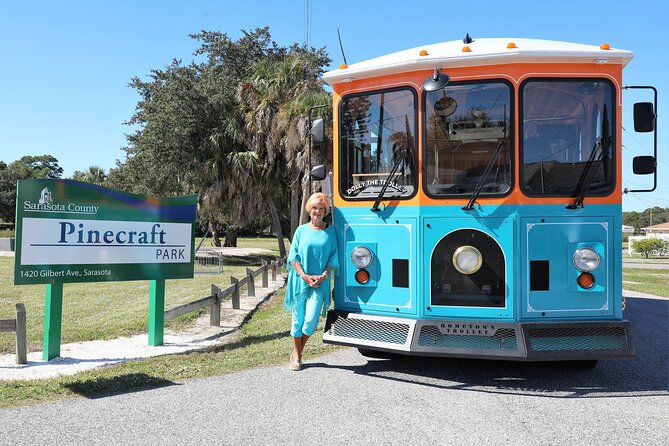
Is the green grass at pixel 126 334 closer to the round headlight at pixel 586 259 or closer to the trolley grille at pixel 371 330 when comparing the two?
the trolley grille at pixel 371 330

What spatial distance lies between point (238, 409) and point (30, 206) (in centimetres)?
331

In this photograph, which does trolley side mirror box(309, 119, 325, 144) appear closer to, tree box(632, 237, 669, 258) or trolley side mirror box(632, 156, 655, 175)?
trolley side mirror box(632, 156, 655, 175)

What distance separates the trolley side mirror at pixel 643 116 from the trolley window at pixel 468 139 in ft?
3.89

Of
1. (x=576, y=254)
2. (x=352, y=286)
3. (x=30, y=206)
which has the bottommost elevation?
(x=352, y=286)

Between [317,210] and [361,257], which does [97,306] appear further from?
[361,257]

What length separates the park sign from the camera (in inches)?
226

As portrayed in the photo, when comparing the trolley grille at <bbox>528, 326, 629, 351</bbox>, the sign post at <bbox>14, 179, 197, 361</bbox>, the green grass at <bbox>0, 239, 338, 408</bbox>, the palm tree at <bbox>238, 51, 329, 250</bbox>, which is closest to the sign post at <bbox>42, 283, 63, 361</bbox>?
the sign post at <bbox>14, 179, 197, 361</bbox>

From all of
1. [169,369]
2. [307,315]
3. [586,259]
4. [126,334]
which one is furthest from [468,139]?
[126,334]

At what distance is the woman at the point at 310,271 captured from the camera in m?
5.53

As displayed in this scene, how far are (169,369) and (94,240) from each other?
1.85m

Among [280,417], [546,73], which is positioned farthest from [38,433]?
[546,73]

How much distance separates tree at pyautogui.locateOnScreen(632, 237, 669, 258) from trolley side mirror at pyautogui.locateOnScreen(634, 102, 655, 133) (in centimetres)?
3998

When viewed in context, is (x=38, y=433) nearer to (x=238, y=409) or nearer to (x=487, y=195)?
(x=238, y=409)

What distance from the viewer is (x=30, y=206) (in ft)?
18.8
